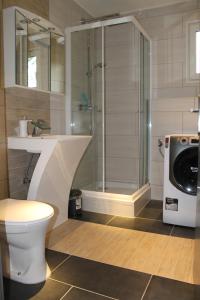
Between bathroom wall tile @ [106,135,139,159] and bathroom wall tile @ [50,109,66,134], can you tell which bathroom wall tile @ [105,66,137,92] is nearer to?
bathroom wall tile @ [106,135,139,159]

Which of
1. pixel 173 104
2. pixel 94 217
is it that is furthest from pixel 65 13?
pixel 94 217

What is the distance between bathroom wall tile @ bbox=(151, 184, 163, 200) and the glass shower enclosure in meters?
0.16

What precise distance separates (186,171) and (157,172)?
90 centimetres

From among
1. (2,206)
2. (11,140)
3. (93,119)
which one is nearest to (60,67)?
(93,119)

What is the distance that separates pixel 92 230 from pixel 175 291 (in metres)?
1.03

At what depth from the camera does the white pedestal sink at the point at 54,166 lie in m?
2.01

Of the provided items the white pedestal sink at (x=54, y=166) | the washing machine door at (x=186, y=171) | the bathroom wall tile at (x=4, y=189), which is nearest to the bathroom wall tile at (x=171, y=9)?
the washing machine door at (x=186, y=171)

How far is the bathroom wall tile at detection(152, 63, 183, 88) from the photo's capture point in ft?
10.5

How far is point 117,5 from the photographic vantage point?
323 centimetres

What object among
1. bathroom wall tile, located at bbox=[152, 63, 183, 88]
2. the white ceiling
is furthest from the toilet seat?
the white ceiling

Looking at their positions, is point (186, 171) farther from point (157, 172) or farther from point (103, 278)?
point (103, 278)

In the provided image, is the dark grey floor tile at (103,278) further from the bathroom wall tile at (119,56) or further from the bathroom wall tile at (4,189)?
the bathroom wall tile at (119,56)

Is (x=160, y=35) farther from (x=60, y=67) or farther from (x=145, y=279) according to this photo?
(x=145, y=279)

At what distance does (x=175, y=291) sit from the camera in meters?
1.53
